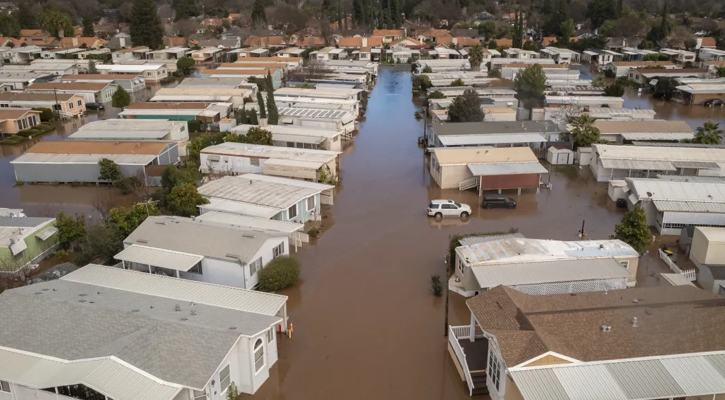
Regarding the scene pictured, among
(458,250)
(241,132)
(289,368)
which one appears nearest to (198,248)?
(289,368)

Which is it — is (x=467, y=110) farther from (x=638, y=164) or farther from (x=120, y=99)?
(x=120, y=99)

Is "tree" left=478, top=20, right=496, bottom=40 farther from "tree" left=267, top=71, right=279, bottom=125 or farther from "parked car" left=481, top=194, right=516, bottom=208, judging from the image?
"parked car" left=481, top=194, right=516, bottom=208

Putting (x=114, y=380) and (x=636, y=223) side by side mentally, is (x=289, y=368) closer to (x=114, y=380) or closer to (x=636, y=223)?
(x=114, y=380)

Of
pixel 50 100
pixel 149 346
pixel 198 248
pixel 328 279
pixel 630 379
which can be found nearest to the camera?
pixel 630 379

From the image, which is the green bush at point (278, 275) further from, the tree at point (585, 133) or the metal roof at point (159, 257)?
the tree at point (585, 133)

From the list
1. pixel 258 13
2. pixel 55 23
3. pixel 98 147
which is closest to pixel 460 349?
pixel 98 147

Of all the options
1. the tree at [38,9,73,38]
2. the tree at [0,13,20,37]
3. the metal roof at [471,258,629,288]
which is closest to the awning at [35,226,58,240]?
the metal roof at [471,258,629,288]
